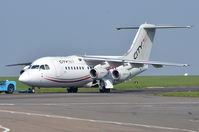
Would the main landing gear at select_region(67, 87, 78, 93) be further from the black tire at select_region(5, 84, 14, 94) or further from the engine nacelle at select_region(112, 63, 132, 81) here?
the black tire at select_region(5, 84, 14, 94)

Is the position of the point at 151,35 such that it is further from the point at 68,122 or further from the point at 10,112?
the point at 68,122

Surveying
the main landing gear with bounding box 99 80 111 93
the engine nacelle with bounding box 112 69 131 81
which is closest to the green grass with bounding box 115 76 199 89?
the engine nacelle with bounding box 112 69 131 81

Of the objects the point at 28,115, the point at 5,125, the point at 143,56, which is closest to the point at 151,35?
the point at 143,56

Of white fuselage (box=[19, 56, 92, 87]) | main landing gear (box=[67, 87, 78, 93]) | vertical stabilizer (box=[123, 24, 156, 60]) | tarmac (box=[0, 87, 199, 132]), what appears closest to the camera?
tarmac (box=[0, 87, 199, 132])

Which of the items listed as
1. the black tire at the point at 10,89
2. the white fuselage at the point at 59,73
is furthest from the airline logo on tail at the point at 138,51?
the black tire at the point at 10,89

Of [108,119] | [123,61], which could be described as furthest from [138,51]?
[108,119]

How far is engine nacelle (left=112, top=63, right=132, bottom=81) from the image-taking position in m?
55.2

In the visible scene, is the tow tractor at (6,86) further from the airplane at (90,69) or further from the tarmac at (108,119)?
the tarmac at (108,119)

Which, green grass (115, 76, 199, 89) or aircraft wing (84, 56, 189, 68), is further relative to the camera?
green grass (115, 76, 199, 89)

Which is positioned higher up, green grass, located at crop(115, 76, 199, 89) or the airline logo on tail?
the airline logo on tail

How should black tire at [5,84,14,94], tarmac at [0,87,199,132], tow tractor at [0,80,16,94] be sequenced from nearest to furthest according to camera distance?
tarmac at [0,87,199,132] < tow tractor at [0,80,16,94] < black tire at [5,84,14,94]

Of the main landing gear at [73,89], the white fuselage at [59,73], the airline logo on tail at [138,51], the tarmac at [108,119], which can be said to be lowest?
the tarmac at [108,119]

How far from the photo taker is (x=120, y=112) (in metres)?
28.0

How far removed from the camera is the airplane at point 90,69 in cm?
5178
